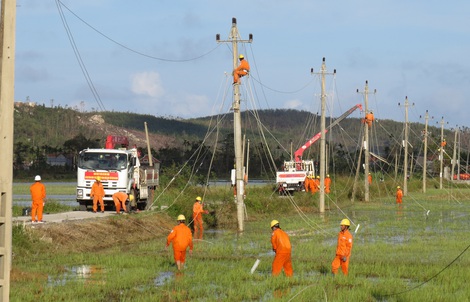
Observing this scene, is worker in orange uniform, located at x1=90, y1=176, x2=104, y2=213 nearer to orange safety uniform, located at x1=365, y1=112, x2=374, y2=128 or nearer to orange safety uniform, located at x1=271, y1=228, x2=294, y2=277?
orange safety uniform, located at x1=271, y1=228, x2=294, y2=277

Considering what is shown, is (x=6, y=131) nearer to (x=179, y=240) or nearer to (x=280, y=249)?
(x=280, y=249)

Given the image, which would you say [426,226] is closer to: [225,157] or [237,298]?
[237,298]

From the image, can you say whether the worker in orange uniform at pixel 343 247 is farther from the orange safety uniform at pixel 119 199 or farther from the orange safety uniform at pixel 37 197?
the orange safety uniform at pixel 119 199

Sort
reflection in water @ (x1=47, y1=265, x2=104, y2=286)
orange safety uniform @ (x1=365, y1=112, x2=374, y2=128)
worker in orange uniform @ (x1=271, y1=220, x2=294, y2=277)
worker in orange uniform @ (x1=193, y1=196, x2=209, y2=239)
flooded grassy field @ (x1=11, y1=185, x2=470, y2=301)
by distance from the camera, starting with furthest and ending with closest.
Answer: orange safety uniform @ (x1=365, y1=112, x2=374, y2=128) < worker in orange uniform @ (x1=193, y1=196, x2=209, y2=239) < worker in orange uniform @ (x1=271, y1=220, x2=294, y2=277) < reflection in water @ (x1=47, y1=265, x2=104, y2=286) < flooded grassy field @ (x1=11, y1=185, x2=470, y2=301)

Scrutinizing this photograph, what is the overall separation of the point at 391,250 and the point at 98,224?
34.3 feet

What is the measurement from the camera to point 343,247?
20.3m

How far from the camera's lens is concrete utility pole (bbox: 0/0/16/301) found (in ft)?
41.7

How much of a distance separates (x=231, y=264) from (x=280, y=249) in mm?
4068

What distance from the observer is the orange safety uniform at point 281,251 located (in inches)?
807

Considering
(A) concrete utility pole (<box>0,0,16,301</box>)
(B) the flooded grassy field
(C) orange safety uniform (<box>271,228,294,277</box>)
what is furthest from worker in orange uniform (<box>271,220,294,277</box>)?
(A) concrete utility pole (<box>0,0,16,301</box>)

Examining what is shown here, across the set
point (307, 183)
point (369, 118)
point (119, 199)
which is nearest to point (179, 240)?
point (119, 199)

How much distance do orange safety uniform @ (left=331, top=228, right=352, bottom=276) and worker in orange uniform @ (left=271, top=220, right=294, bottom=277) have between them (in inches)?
42.1

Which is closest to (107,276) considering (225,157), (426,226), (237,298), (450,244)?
(237,298)

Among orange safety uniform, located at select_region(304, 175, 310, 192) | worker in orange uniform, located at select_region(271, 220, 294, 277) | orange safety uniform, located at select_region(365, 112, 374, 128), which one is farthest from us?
orange safety uniform, located at select_region(304, 175, 310, 192)
